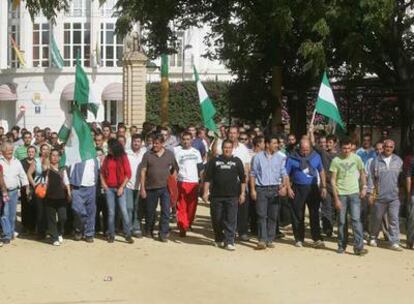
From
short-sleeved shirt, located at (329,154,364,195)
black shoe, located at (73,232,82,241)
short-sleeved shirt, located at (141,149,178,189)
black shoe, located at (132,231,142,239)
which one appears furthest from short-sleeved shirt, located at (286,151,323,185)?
black shoe, located at (73,232,82,241)

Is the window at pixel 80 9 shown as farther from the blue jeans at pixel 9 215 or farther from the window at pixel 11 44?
the blue jeans at pixel 9 215

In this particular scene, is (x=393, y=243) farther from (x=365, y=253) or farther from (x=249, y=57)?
(x=249, y=57)

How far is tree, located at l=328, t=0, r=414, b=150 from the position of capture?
51.5 ft

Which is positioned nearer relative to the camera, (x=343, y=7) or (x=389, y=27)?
(x=343, y=7)

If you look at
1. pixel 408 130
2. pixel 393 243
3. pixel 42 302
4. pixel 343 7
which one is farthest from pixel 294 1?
pixel 42 302

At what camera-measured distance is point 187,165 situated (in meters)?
13.2

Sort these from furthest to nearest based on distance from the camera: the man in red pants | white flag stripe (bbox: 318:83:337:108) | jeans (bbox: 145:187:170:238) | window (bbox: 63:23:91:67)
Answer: window (bbox: 63:23:91:67), white flag stripe (bbox: 318:83:337:108), the man in red pants, jeans (bbox: 145:187:170:238)

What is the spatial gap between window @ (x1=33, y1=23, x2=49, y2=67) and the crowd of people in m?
40.0

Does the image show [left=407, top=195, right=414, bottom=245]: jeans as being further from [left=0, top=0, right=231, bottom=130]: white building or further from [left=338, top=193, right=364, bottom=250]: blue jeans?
[left=0, top=0, right=231, bottom=130]: white building

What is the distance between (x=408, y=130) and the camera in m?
→ 18.4

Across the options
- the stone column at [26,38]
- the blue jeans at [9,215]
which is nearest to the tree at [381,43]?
the blue jeans at [9,215]

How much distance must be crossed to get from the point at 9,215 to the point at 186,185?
290 centimetres

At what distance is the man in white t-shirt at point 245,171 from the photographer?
Answer: 12883 mm

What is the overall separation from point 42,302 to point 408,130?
1194 cm
